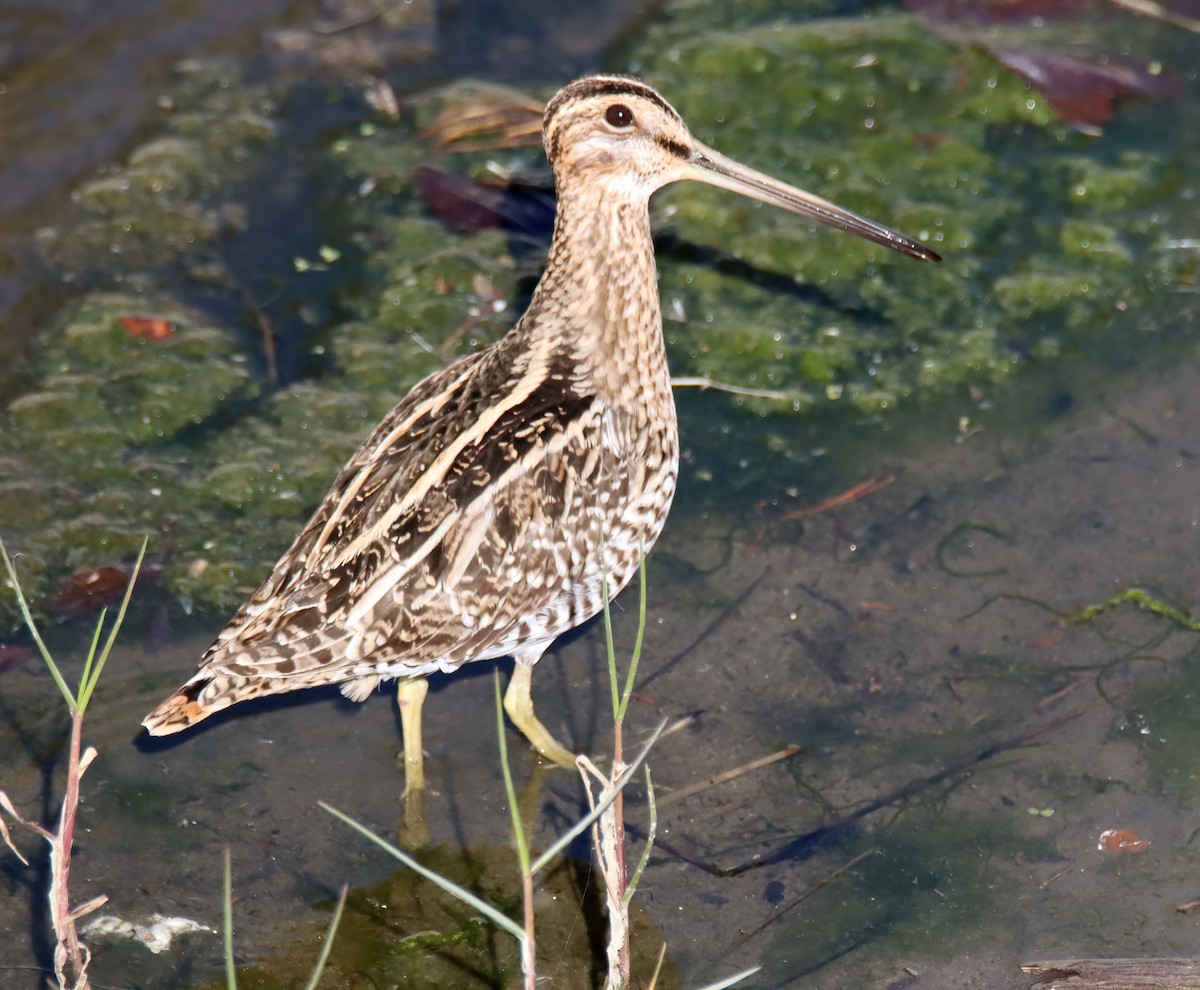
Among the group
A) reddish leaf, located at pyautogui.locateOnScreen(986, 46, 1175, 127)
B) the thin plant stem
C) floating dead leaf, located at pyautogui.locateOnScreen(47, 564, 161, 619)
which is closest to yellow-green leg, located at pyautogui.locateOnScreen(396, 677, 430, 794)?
floating dead leaf, located at pyautogui.locateOnScreen(47, 564, 161, 619)

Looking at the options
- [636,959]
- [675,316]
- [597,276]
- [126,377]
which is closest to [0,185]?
[126,377]

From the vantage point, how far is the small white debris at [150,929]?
12.1 feet

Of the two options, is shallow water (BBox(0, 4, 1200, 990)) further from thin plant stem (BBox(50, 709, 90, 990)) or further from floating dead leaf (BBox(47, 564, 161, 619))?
thin plant stem (BBox(50, 709, 90, 990))

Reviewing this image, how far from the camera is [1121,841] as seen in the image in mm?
3803

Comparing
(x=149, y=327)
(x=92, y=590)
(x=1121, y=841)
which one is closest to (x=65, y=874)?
(x=92, y=590)

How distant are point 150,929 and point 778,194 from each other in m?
2.37

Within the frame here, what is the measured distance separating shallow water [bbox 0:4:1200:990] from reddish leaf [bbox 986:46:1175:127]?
45.8 inches

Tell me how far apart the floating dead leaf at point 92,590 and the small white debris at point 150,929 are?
102 cm

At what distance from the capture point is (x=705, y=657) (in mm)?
4355

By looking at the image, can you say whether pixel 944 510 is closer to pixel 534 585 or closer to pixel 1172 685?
pixel 1172 685

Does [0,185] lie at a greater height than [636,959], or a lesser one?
greater

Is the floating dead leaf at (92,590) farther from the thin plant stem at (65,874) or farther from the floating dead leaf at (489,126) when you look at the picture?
the floating dead leaf at (489,126)

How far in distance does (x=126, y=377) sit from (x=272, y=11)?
6.82ft

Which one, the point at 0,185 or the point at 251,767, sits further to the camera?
the point at 0,185
